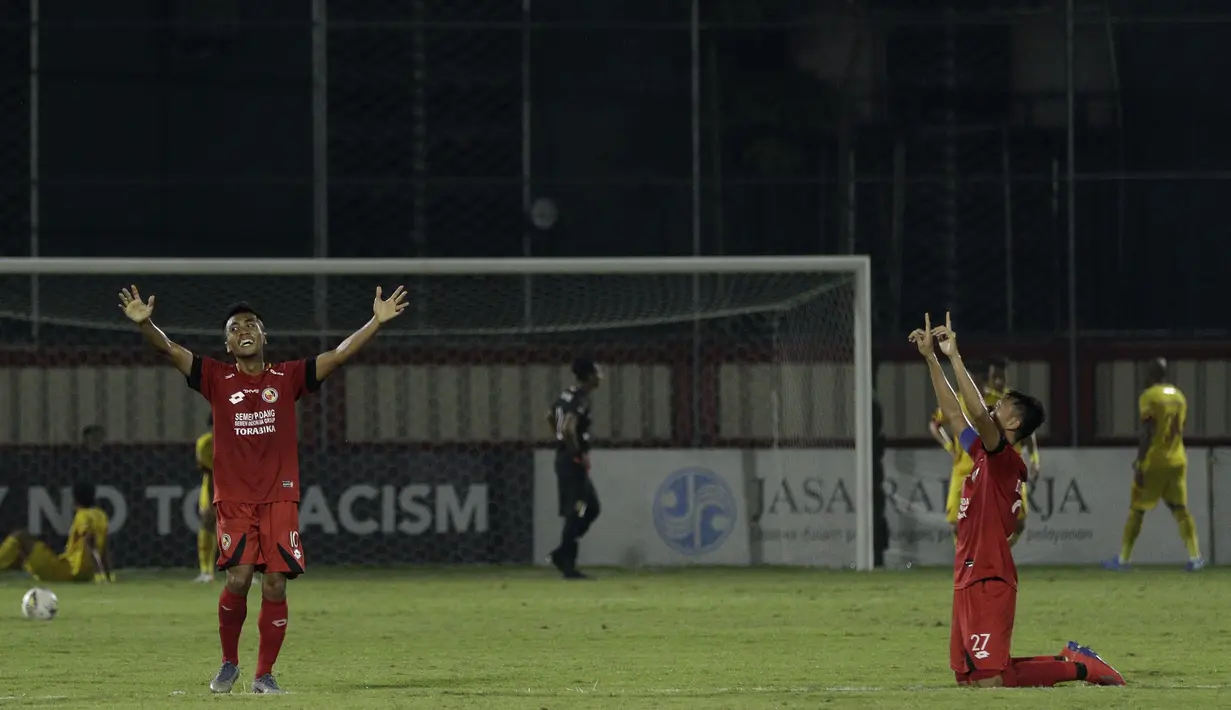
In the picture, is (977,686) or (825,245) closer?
(977,686)

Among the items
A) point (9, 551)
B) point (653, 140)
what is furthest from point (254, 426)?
point (653, 140)

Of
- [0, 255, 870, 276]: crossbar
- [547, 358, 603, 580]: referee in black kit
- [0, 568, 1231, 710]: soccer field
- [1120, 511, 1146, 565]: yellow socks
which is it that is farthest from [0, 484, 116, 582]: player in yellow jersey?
[1120, 511, 1146, 565]: yellow socks

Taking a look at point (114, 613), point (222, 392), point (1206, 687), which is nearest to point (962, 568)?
point (1206, 687)

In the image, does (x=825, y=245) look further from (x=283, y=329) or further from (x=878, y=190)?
(x=283, y=329)

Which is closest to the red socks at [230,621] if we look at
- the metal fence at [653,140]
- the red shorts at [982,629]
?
the red shorts at [982,629]

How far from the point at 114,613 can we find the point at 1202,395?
13.5 meters

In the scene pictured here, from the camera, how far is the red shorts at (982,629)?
10.5m

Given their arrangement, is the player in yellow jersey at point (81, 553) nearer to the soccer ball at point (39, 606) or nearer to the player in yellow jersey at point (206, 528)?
the player in yellow jersey at point (206, 528)

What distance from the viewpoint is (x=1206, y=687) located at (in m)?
10.7

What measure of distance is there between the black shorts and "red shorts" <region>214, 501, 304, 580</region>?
9.57 meters

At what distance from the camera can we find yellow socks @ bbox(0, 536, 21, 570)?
20844mm

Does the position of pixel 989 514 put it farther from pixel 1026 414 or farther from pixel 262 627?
pixel 262 627

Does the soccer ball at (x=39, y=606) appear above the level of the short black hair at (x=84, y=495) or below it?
below

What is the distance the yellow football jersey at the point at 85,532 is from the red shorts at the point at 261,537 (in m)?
10.2
